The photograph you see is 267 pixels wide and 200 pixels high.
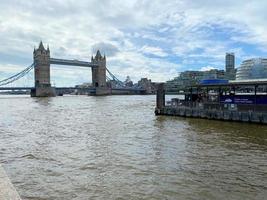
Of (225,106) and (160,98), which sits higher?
(160,98)

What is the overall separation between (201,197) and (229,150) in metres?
11.6

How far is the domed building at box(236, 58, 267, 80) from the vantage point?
12144 cm

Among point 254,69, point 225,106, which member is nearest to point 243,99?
point 225,106

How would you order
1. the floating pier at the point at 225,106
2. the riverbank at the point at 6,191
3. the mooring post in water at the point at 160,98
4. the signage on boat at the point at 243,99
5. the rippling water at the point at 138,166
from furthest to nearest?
the mooring post in water at the point at 160,98
the signage on boat at the point at 243,99
the floating pier at the point at 225,106
the rippling water at the point at 138,166
the riverbank at the point at 6,191

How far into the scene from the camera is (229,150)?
26.4 meters

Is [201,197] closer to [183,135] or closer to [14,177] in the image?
[14,177]

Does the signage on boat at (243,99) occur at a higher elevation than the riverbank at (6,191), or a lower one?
higher

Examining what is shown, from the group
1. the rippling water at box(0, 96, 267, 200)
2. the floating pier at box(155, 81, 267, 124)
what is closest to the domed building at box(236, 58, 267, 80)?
the floating pier at box(155, 81, 267, 124)

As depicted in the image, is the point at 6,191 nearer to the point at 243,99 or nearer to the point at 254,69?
the point at 243,99

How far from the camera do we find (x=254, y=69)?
403 feet

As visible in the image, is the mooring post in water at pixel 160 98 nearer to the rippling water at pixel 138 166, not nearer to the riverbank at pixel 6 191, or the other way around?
the rippling water at pixel 138 166

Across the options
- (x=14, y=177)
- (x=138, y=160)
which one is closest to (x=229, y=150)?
(x=138, y=160)

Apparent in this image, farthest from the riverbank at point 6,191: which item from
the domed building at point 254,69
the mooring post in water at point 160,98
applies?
the domed building at point 254,69

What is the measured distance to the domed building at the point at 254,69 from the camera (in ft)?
398
